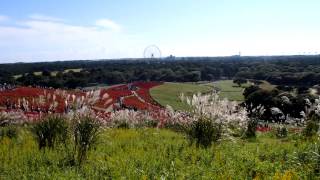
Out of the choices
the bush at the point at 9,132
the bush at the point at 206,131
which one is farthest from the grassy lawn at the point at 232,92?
the bush at the point at 206,131

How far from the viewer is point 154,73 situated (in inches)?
4456

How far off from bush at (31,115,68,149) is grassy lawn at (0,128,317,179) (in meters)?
0.33

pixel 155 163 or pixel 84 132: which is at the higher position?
pixel 84 132

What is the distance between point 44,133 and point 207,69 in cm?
11818

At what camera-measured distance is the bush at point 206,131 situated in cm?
1211

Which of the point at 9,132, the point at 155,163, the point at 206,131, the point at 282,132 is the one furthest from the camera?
the point at 282,132

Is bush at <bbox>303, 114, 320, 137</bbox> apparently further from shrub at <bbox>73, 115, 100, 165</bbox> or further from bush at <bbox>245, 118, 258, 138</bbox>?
shrub at <bbox>73, 115, 100, 165</bbox>

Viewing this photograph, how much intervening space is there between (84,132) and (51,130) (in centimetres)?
194

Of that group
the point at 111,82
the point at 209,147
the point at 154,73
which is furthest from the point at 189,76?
the point at 209,147

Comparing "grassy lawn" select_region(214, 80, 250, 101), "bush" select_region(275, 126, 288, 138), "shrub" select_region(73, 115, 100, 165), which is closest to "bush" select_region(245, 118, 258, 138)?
"bush" select_region(275, 126, 288, 138)

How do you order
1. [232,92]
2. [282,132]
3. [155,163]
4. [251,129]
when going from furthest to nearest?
[232,92], [282,132], [251,129], [155,163]

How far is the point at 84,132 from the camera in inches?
410

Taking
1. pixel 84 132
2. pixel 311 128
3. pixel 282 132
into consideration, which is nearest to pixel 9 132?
pixel 84 132

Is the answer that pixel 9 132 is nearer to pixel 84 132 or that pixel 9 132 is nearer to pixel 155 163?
pixel 84 132
